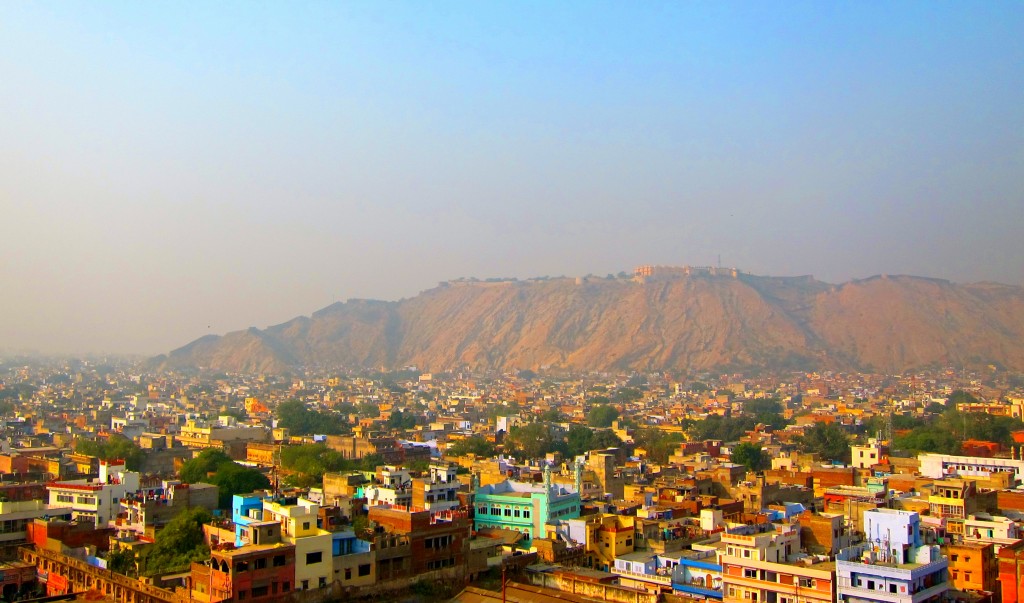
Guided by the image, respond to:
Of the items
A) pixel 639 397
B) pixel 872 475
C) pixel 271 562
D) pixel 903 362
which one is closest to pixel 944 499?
pixel 872 475

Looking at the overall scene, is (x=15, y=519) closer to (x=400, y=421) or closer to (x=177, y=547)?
(x=177, y=547)

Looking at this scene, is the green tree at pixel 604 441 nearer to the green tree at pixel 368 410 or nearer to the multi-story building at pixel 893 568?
the green tree at pixel 368 410

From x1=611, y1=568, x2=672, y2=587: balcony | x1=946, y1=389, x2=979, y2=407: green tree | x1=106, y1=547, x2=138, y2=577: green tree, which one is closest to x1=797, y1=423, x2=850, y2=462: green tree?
x1=611, y1=568, x2=672, y2=587: balcony

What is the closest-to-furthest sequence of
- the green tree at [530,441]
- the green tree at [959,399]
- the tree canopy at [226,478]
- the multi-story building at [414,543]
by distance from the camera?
the multi-story building at [414,543] → the tree canopy at [226,478] → the green tree at [530,441] → the green tree at [959,399]

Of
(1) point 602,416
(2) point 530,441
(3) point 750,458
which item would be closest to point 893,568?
(3) point 750,458

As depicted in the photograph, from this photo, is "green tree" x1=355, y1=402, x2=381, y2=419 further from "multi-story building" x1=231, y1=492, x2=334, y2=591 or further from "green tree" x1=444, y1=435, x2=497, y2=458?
"multi-story building" x1=231, y1=492, x2=334, y2=591

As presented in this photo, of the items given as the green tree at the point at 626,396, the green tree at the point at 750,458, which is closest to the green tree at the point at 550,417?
the green tree at the point at 626,396

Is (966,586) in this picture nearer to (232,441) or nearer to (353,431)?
(232,441)
